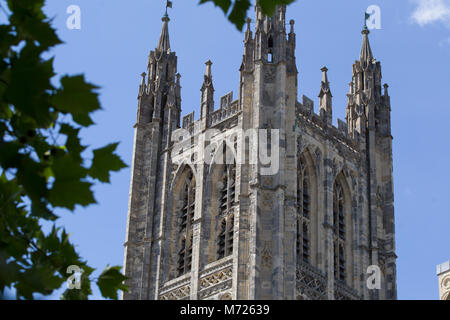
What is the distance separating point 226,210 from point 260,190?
2428 millimetres

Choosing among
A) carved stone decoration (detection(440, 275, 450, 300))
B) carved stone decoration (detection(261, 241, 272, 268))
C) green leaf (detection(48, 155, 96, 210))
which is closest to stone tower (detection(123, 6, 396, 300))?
carved stone decoration (detection(261, 241, 272, 268))

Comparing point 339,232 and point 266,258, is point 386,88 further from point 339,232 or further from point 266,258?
point 266,258

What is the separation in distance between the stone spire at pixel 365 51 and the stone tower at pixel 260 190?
1156 mm

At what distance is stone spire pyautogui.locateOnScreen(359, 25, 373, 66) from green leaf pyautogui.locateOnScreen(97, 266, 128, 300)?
52327mm

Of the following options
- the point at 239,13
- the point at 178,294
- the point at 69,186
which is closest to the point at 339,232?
the point at 178,294

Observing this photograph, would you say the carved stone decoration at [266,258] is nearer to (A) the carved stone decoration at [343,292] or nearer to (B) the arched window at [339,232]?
(A) the carved stone decoration at [343,292]

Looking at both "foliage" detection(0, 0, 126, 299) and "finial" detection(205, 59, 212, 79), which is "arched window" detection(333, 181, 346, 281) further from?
"foliage" detection(0, 0, 126, 299)

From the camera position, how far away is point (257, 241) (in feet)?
148

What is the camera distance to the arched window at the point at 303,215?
47875mm

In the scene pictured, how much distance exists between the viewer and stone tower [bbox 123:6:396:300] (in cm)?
4603

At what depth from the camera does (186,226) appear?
49.8 m

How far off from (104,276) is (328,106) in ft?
160

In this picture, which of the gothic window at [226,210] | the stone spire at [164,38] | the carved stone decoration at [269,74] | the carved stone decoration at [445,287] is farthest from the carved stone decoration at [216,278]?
the stone spire at [164,38]
